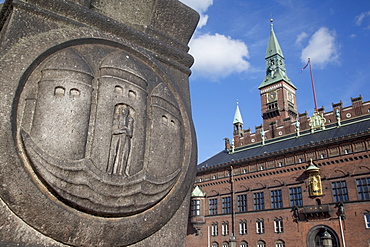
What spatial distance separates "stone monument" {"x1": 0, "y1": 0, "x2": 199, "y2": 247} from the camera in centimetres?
205

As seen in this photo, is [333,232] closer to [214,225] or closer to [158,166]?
[214,225]

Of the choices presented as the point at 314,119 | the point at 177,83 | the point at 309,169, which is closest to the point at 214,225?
the point at 309,169

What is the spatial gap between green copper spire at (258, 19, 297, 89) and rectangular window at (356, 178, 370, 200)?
95.5 ft

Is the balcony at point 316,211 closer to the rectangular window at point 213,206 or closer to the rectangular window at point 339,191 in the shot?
the rectangular window at point 339,191

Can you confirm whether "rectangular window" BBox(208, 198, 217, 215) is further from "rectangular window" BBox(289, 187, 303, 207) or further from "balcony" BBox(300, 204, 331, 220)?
"balcony" BBox(300, 204, 331, 220)

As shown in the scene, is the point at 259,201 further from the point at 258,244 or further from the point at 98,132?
the point at 98,132

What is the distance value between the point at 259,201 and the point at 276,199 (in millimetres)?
2137

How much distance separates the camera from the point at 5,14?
100 inches

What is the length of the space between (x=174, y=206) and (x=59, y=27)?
5.83 ft

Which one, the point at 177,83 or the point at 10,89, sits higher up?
the point at 177,83

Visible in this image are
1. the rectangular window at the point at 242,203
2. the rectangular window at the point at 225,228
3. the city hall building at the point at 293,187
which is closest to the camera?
the city hall building at the point at 293,187

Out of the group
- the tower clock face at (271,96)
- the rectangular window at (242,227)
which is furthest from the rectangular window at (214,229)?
the tower clock face at (271,96)

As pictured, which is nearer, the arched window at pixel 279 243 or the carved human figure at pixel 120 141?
the carved human figure at pixel 120 141

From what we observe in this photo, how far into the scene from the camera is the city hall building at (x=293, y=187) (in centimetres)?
2908
